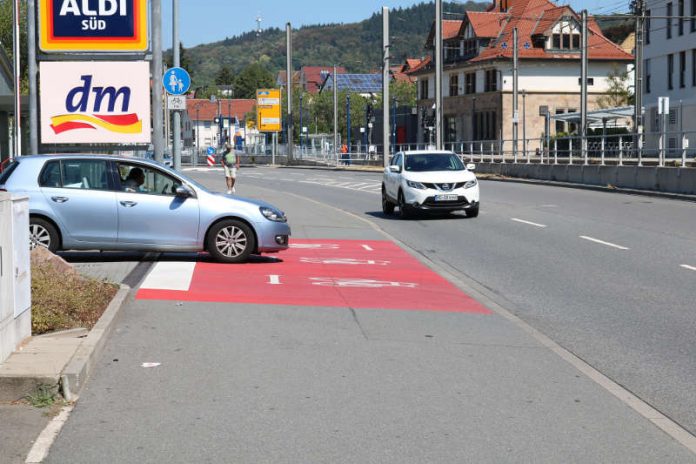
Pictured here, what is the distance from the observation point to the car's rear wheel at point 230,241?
15.3 meters

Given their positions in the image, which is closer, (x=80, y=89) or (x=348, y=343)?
(x=348, y=343)

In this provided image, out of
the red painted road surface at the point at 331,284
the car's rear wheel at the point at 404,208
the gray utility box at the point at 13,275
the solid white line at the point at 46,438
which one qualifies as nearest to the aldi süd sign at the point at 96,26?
the red painted road surface at the point at 331,284

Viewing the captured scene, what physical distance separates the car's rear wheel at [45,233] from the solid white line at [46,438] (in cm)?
845

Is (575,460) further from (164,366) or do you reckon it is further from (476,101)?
(476,101)

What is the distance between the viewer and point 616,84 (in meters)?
86.3

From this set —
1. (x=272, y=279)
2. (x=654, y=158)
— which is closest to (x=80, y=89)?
(x=272, y=279)

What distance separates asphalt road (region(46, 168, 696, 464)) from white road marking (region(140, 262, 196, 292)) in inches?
24.0

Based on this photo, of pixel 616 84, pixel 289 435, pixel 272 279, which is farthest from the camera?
pixel 616 84

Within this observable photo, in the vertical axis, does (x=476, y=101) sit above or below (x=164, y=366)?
above

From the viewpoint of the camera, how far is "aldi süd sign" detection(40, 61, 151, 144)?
20984 mm

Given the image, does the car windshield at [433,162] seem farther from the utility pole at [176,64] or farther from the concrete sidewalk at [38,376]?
the concrete sidewalk at [38,376]

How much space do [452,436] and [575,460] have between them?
744mm

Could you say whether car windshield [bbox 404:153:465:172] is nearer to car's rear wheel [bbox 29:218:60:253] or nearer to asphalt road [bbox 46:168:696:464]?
asphalt road [bbox 46:168:696:464]

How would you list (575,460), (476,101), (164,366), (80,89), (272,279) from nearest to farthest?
(575,460) → (164,366) → (272,279) → (80,89) → (476,101)
